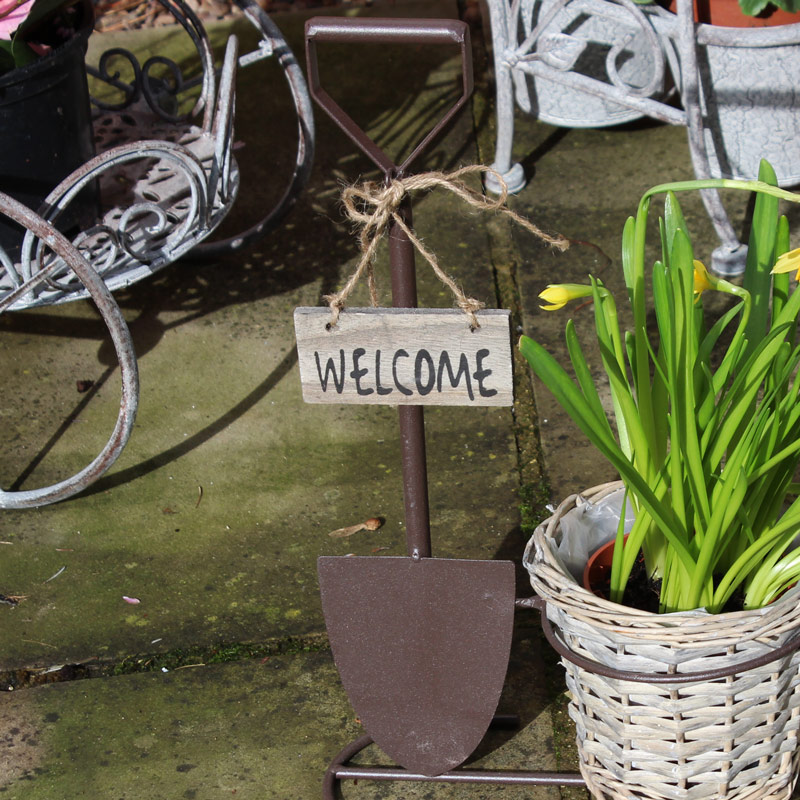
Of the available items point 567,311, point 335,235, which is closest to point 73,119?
point 335,235

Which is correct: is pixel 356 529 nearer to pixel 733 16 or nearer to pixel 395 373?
pixel 395 373

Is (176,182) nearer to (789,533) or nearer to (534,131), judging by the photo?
(534,131)

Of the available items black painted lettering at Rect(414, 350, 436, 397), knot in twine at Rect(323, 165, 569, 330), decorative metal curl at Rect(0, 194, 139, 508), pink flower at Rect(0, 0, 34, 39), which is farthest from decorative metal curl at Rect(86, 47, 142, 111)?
black painted lettering at Rect(414, 350, 436, 397)

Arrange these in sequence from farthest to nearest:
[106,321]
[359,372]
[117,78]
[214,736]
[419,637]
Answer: [117,78] → [106,321] → [214,736] → [419,637] → [359,372]

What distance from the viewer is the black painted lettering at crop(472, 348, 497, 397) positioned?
1.40 meters

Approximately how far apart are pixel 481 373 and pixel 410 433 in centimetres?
19

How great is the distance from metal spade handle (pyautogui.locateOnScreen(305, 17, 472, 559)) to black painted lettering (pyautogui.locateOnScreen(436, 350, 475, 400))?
0.11m

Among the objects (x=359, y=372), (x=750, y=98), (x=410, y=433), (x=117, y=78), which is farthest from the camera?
(x=117, y=78)

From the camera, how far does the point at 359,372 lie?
56.6 inches

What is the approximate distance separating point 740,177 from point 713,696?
1725 mm

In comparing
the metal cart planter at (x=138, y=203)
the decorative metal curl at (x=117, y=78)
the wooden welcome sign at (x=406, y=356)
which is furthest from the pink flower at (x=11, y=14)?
the wooden welcome sign at (x=406, y=356)

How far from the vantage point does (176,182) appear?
2.66 m

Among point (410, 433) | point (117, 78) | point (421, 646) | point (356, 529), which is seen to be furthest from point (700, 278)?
point (117, 78)

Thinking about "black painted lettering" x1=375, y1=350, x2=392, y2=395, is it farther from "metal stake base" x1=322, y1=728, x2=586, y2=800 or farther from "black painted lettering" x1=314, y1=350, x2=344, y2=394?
"metal stake base" x1=322, y1=728, x2=586, y2=800
